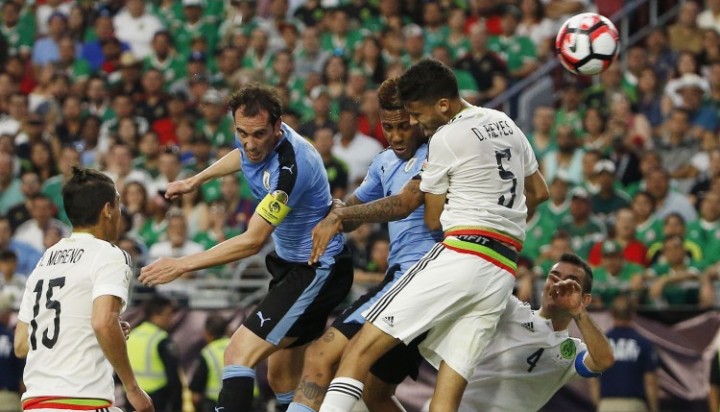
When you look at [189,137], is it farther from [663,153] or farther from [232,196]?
[663,153]

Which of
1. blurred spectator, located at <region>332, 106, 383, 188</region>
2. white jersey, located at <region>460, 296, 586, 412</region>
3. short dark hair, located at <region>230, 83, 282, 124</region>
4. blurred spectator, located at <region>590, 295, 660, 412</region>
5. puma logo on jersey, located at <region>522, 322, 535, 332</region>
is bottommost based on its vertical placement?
blurred spectator, located at <region>590, 295, 660, 412</region>

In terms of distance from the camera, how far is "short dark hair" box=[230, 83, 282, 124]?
340 inches

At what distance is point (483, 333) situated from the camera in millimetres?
8078

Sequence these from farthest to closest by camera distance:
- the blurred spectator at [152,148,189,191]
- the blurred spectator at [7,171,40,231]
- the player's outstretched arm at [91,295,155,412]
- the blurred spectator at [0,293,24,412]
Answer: the blurred spectator at [7,171,40,231] < the blurred spectator at [152,148,189,191] < the blurred spectator at [0,293,24,412] < the player's outstretched arm at [91,295,155,412]

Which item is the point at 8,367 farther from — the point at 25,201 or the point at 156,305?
the point at 25,201

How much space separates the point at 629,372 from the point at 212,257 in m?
6.45

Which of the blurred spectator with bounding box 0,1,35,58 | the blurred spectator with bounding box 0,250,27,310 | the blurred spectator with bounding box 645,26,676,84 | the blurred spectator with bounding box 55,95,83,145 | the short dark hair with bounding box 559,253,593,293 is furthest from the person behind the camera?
the blurred spectator with bounding box 0,1,35,58

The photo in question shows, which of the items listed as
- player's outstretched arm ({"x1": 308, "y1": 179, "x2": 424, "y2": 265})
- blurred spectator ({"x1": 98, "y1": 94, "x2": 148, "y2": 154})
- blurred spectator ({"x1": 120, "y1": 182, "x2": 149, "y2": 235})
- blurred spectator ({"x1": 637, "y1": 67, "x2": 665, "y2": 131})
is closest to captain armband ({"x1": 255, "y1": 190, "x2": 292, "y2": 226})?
player's outstretched arm ({"x1": 308, "y1": 179, "x2": 424, "y2": 265})

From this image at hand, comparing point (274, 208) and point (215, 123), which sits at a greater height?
point (274, 208)

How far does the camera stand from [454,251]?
316 inches

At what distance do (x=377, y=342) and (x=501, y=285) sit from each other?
2.78 feet

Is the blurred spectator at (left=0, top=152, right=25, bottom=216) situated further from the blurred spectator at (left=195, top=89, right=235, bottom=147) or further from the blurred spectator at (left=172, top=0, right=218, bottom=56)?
the blurred spectator at (left=172, top=0, right=218, bottom=56)

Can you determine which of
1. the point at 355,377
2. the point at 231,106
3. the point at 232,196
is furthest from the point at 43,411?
the point at 232,196

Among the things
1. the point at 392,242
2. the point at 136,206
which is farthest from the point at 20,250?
the point at 392,242
